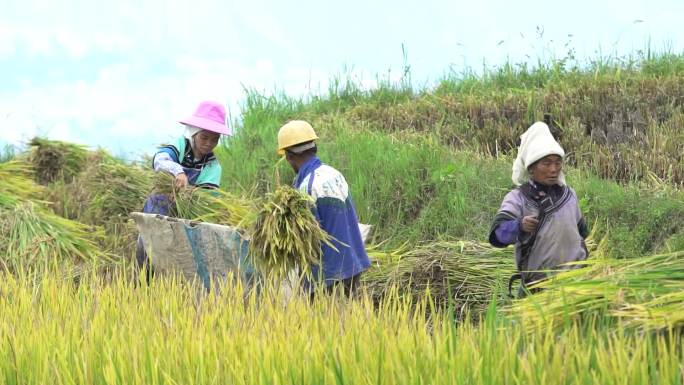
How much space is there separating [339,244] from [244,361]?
5.68 ft

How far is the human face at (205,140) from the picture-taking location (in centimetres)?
602

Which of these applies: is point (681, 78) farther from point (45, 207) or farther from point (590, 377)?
point (590, 377)

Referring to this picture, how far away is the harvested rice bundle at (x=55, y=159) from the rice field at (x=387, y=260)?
0.02 metres

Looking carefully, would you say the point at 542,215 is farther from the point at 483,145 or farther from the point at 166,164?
the point at 483,145

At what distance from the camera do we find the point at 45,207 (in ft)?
26.5

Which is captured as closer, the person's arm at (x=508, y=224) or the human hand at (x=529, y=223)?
the human hand at (x=529, y=223)

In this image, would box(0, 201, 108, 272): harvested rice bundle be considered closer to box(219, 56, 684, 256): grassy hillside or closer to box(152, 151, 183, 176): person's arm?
box(152, 151, 183, 176): person's arm

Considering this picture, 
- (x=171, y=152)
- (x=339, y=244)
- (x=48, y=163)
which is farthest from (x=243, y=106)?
(x=339, y=244)

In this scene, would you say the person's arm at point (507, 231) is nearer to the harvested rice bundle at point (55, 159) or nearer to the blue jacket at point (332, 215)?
the blue jacket at point (332, 215)

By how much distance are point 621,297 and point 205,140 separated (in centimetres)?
323

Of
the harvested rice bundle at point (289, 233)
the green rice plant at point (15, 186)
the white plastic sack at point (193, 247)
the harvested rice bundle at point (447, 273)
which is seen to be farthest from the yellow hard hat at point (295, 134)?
the green rice plant at point (15, 186)

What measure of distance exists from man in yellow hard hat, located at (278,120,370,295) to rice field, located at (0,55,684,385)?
0.11 metres

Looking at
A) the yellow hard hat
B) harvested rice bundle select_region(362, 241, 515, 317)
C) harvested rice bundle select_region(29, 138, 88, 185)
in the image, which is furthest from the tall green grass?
the yellow hard hat

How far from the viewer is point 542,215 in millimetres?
4863
